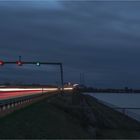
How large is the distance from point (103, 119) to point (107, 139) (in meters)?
23.5

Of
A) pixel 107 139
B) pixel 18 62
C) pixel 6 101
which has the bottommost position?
pixel 107 139

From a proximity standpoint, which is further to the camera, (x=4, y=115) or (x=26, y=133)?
(x=4, y=115)

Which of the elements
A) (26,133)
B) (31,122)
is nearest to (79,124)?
(31,122)

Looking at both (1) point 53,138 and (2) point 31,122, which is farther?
(2) point 31,122

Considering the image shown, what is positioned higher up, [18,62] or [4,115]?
[18,62]

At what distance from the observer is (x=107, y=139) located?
43.5m

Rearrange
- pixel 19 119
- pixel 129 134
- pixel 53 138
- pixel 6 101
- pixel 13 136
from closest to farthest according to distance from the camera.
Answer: pixel 13 136 < pixel 53 138 < pixel 19 119 < pixel 6 101 < pixel 129 134

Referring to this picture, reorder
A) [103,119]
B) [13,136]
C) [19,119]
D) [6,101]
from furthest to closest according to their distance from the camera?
[103,119], [6,101], [19,119], [13,136]

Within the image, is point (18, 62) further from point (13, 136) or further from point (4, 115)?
point (13, 136)

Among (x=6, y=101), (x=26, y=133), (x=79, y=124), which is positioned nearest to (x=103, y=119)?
(x=79, y=124)

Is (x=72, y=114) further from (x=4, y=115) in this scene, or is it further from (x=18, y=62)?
(x=4, y=115)

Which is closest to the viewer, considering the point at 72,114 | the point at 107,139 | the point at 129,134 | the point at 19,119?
the point at 19,119

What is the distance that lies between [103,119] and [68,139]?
34238 mm

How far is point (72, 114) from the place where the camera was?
187ft
